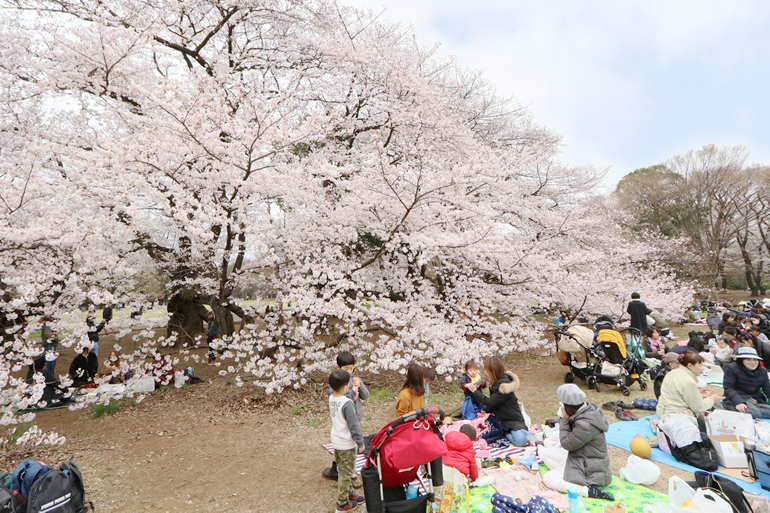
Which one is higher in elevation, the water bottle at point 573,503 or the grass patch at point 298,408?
the water bottle at point 573,503

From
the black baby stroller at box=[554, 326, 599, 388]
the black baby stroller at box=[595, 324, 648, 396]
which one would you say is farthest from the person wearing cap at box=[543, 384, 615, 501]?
the black baby stroller at box=[554, 326, 599, 388]

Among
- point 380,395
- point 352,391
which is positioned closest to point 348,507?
point 352,391

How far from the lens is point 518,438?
14.9 feet

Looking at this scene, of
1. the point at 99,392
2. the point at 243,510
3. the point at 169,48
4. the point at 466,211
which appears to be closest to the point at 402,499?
the point at 243,510

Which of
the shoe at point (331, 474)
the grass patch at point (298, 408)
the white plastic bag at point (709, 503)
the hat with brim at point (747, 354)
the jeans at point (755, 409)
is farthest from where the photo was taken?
the grass patch at point (298, 408)

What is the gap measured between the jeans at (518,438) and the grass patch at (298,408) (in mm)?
3533

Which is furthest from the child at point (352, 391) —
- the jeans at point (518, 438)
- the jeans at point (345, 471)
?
the jeans at point (518, 438)

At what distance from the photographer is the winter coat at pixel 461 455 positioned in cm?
344

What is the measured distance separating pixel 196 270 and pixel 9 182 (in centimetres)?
300

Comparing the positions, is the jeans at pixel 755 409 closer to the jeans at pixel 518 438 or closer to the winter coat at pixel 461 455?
the jeans at pixel 518 438

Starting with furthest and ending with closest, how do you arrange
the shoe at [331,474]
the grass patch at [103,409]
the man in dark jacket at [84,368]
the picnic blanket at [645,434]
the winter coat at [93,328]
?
1. the man in dark jacket at [84,368]
2. the grass patch at [103,409]
3. the winter coat at [93,328]
4. the shoe at [331,474]
5. the picnic blanket at [645,434]

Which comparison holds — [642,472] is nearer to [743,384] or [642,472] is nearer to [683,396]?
[683,396]

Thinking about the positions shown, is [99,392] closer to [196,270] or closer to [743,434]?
[196,270]

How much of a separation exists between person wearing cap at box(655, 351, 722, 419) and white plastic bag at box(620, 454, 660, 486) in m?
1.04
